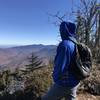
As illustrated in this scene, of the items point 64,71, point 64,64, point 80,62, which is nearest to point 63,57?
point 64,64

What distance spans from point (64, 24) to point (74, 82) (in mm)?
959

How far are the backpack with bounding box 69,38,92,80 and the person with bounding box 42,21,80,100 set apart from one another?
60 millimetres

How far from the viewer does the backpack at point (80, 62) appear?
4.54m

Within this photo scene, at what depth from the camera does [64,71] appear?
445 cm

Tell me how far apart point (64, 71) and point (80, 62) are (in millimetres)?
319

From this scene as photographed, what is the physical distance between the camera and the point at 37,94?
7.10 m

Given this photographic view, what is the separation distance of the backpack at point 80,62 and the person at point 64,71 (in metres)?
0.06

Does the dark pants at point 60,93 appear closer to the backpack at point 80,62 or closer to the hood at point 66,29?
the backpack at point 80,62

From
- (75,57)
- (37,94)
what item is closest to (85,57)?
(75,57)

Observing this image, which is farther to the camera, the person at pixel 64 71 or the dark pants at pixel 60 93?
the dark pants at pixel 60 93

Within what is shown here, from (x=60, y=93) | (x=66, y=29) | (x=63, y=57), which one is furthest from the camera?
(x=66, y=29)

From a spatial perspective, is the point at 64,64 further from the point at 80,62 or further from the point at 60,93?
the point at 60,93

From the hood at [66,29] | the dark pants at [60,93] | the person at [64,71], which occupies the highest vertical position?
the hood at [66,29]

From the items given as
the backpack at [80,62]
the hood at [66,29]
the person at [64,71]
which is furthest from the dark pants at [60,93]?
the hood at [66,29]
